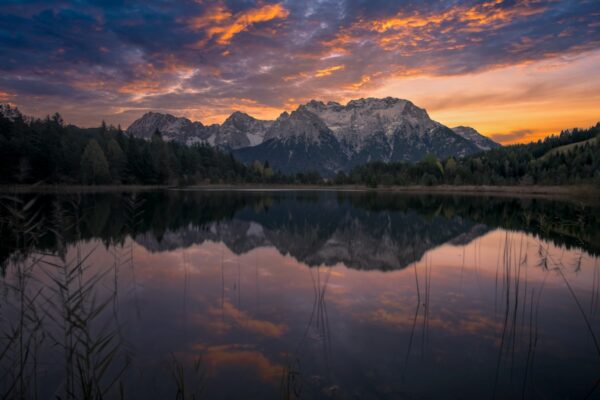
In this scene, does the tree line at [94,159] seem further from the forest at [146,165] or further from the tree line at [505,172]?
the tree line at [505,172]

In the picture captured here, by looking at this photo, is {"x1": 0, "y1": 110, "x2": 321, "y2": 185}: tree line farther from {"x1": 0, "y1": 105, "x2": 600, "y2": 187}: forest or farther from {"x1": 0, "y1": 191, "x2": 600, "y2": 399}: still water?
{"x1": 0, "y1": 191, "x2": 600, "y2": 399}: still water

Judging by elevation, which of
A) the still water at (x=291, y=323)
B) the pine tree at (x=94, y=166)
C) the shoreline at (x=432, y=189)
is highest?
the pine tree at (x=94, y=166)

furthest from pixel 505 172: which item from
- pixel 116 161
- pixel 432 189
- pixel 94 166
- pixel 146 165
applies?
pixel 94 166

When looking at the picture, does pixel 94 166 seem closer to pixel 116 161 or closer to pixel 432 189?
pixel 116 161

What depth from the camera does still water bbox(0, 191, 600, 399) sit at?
793 centimetres

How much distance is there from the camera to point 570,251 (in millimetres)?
24047

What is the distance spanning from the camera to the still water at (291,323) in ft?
26.0

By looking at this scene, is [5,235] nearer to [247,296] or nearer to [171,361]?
[247,296]

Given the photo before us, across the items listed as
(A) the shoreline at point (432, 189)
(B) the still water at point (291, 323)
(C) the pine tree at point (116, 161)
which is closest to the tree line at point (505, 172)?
(A) the shoreline at point (432, 189)

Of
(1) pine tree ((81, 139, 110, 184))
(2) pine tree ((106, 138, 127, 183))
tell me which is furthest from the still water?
(2) pine tree ((106, 138, 127, 183))

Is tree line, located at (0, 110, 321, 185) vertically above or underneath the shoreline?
above

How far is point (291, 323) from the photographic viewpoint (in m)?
11.8

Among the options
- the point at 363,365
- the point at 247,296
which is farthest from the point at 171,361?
the point at 247,296

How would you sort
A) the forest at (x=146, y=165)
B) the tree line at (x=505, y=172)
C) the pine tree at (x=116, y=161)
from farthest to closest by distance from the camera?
the tree line at (x=505, y=172) → the pine tree at (x=116, y=161) → the forest at (x=146, y=165)
